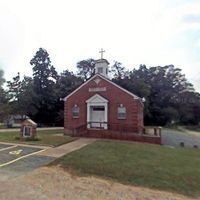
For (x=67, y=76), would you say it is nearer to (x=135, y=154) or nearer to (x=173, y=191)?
(x=135, y=154)

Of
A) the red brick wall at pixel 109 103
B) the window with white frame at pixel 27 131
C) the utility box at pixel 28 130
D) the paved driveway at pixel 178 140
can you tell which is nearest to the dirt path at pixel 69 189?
the utility box at pixel 28 130

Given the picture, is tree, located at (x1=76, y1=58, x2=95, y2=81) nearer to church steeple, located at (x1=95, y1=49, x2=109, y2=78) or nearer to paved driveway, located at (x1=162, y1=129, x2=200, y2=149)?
paved driveway, located at (x1=162, y1=129, x2=200, y2=149)

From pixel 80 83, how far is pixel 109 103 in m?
29.5

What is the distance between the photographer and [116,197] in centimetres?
862

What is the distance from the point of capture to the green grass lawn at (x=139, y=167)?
10.4 meters

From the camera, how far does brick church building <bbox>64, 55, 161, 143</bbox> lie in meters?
24.7

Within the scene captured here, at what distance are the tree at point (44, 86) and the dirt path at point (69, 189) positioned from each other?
39.7 meters

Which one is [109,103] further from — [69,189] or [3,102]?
[3,102]

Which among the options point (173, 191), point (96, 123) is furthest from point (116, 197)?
point (96, 123)

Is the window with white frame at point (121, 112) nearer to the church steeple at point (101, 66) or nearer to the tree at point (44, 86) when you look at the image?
the church steeple at point (101, 66)

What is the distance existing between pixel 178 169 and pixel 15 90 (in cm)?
3697

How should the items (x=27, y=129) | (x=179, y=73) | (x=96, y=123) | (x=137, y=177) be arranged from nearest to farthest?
(x=137, y=177) → (x=27, y=129) → (x=96, y=123) → (x=179, y=73)

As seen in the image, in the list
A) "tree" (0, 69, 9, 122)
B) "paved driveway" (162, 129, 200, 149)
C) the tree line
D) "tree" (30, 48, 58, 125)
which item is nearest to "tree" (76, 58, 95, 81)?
the tree line

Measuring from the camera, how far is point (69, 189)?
909 cm
